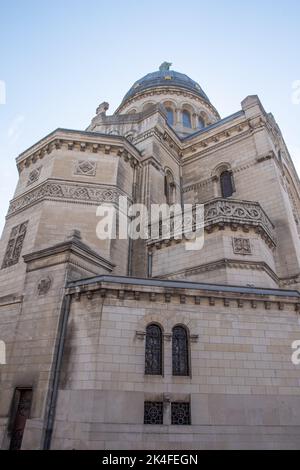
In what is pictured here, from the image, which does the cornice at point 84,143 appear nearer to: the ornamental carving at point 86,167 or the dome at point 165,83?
the ornamental carving at point 86,167

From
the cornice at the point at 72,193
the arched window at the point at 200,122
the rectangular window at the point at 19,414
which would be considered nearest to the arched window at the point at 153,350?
the rectangular window at the point at 19,414

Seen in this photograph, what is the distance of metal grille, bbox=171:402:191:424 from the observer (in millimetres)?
8976

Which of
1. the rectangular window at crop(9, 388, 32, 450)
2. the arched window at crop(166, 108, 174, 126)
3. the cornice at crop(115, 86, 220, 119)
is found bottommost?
the rectangular window at crop(9, 388, 32, 450)

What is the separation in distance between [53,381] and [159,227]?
9.35 metres

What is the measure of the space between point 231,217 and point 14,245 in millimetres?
10598

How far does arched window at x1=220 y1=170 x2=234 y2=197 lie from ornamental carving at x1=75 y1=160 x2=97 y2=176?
831 cm

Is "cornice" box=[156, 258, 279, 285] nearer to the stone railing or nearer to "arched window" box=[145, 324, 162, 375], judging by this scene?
the stone railing

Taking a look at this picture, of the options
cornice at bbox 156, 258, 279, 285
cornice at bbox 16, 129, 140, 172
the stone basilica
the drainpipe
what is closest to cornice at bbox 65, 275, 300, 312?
the stone basilica

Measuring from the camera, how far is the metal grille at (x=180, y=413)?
898 cm

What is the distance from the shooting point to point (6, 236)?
1694 centimetres

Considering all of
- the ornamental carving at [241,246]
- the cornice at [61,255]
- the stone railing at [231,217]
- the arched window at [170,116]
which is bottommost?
the cornice at [61,255]

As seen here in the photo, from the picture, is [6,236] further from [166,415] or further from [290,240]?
[290,240]

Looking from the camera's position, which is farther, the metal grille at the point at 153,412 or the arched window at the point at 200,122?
the arched window at the point at 200,122

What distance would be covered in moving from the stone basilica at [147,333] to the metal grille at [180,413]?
3 cm
